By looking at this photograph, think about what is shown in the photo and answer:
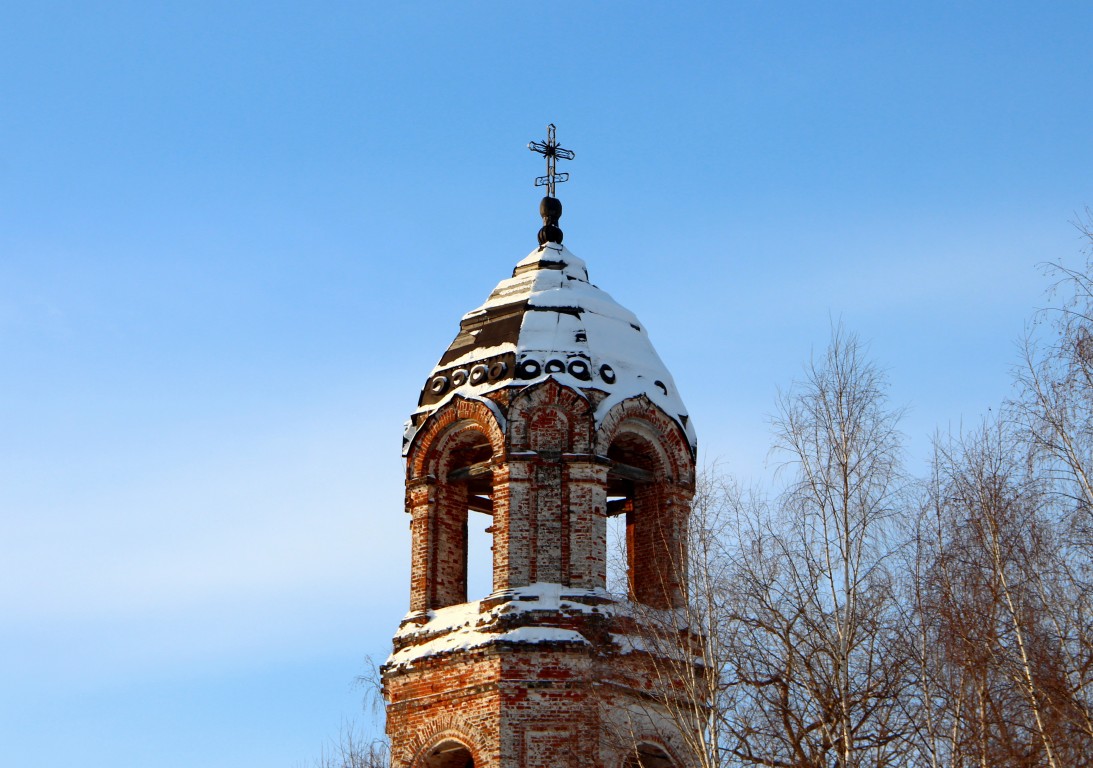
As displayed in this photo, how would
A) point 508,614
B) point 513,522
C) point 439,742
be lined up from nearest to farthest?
point 508,614
point 439,742
point 513,522

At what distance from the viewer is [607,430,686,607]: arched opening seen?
24984mm

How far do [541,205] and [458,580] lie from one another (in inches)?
212

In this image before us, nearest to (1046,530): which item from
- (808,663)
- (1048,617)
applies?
(1048,617)

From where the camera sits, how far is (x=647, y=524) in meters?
25.5

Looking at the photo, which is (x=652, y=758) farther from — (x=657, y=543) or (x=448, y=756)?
(x=657, y=543)

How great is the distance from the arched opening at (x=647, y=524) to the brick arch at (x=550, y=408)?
2.23ft

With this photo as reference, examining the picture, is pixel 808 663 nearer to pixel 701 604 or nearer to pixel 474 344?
pixel 701 604

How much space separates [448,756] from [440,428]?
3992 mm

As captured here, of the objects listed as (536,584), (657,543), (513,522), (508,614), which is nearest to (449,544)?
(513,522)

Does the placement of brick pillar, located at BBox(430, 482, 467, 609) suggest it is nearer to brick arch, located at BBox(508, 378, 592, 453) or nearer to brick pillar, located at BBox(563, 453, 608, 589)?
brick arch, located at BBox(508, 378, 592, 453)

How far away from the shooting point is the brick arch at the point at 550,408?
24797 mm

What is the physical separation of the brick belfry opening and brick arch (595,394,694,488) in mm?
22

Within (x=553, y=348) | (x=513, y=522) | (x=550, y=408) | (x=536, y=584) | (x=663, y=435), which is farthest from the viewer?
(x=663, y=435)

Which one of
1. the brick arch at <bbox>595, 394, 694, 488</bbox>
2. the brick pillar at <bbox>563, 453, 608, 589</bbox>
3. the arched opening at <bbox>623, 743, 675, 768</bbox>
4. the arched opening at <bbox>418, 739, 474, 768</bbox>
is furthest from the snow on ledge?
the brick arch at <bbox>595, 394, 694, 488</bbox>
